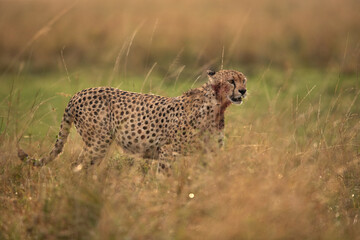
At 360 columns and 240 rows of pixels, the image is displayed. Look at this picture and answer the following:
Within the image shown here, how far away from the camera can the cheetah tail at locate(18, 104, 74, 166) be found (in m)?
4.40

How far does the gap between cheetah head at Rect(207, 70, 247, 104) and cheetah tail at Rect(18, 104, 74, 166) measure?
4.50 feet

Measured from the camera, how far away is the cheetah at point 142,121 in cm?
439

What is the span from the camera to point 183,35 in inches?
523

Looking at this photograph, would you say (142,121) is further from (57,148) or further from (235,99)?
(235,99)

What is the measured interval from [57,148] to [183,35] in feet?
29.5

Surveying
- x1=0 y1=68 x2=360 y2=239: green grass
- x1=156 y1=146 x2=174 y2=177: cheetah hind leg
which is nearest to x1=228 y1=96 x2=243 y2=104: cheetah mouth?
x1=0 y1=68 x2=360 y2=239: green grass

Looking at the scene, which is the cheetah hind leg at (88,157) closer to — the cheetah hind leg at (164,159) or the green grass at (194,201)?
the green grass at (194,201)

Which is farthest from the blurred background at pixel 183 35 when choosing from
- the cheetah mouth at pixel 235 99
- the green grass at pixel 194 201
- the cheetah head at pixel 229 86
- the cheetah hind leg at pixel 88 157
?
the green grass at pixel 194 201

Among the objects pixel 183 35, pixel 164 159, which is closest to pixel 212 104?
pixel 164 159

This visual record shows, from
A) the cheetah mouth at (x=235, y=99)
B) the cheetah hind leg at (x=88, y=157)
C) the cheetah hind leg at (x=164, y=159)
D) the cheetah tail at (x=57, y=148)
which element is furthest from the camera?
the cheetah hind leg at (x=88, y=157)

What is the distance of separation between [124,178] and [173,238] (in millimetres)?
798

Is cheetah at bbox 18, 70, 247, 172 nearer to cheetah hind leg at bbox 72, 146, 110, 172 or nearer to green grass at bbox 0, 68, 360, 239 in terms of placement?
cheetah hind leg at bbox 72, 146, 110, 172

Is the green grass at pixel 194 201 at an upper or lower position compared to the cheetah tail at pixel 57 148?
upper

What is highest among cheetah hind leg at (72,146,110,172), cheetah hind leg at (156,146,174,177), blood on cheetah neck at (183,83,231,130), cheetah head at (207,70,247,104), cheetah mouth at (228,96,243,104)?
cheetah head at (207,70,247,104)
